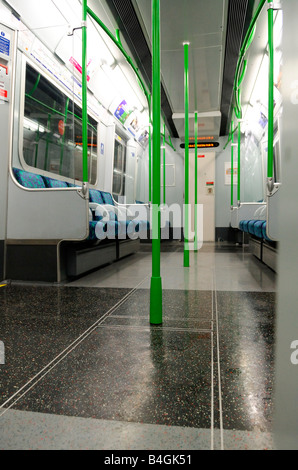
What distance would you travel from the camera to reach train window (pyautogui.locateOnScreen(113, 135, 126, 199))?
7.50 metres

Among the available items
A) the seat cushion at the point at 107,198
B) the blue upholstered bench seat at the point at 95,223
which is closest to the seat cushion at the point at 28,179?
the blue upholstered bench seat at the point at 95,223

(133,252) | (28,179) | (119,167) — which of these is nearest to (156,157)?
(28,179)

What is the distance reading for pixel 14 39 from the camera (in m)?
3.36

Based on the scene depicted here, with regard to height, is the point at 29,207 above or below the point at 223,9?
below

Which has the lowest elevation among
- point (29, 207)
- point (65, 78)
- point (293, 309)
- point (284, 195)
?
point (293, 309)

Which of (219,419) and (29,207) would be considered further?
(29,207)

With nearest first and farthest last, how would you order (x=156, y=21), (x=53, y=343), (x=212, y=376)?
1. (x=212, y=376)
2. (x=53, y=343)
3. (x=156, y=21)

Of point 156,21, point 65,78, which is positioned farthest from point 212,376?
point 65,78

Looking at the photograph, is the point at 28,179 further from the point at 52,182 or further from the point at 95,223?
the point at 95,223

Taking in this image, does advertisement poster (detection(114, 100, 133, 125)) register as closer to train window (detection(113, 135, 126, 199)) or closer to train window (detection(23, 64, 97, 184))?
train window (detection(113, 135, 126, 199))

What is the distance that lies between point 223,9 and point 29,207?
3608mm
